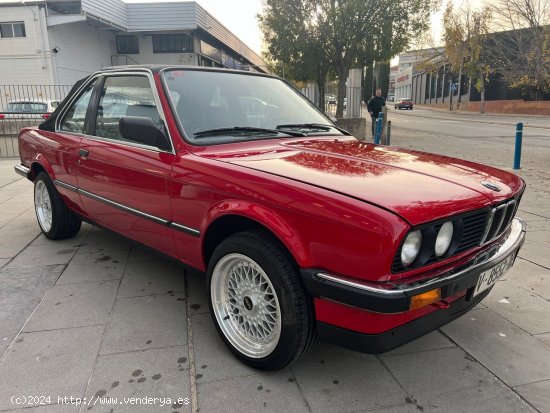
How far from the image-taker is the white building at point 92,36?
81.3 ft

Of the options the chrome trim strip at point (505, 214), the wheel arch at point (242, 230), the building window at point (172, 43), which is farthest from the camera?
the building window at point (172, 43)

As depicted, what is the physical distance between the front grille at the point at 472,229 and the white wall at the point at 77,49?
28.1 metres

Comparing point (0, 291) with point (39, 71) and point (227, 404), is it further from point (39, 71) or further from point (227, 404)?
point (39, 71)

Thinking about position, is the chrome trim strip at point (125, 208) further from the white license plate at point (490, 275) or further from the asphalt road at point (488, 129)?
the asphalt road at point (488, 129)

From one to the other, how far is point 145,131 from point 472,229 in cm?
198

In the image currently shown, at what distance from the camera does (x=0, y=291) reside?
11.5ft

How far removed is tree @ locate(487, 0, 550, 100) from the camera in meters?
33.6

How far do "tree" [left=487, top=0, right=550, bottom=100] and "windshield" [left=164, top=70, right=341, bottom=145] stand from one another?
37447 millimetres

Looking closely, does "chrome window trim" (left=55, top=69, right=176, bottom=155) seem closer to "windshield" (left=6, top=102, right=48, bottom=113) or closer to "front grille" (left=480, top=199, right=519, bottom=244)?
"front grille" (left=480, top=199, right=519, bottom=244)

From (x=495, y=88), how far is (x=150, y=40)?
108 ft

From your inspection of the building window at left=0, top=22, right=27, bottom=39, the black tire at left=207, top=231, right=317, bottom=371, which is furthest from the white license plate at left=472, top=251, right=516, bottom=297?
the building window at left=0, top=22, right=27, bottom=39

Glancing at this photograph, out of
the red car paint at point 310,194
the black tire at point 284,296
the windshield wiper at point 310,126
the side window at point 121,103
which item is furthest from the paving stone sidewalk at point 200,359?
the windshield wiper at point 310,126

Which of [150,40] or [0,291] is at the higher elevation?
[150,40]

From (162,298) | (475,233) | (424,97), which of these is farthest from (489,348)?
(424,97)
